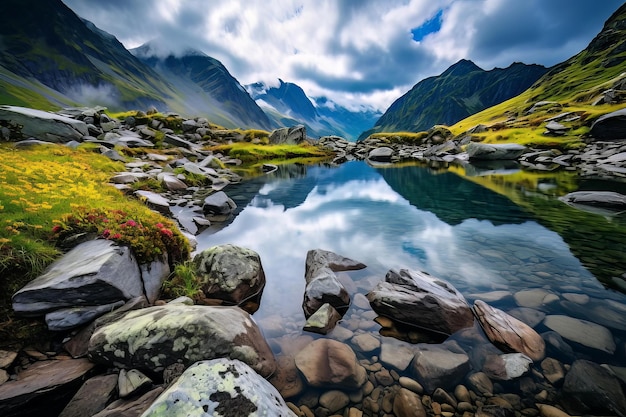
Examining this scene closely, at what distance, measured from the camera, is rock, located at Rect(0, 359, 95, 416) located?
4.04m

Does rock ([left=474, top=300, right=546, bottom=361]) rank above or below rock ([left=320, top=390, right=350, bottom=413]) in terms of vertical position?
above

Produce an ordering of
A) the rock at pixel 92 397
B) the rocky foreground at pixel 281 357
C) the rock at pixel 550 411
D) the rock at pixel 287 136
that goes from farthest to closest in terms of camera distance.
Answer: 1. the rock at pixel 287 136
2. the rock at pixel 550 411
3. the rocky foreground at pixel 281 357
4. the rock at pixel 92 397

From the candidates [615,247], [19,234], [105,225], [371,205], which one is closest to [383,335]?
[105,225]

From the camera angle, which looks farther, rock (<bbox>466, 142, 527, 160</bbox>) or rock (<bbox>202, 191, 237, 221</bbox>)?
rock (<bbox>466, 142, 527, 160</bbox>)

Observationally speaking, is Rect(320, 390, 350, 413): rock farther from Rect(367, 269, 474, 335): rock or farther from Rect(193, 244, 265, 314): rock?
Rect(193, 244, 265, 314): rock

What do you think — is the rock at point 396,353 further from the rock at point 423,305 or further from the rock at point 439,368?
the rock at point 423,305

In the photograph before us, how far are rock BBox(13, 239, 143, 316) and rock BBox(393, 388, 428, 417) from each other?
642 centimetres

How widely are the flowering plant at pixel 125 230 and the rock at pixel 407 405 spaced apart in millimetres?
7105

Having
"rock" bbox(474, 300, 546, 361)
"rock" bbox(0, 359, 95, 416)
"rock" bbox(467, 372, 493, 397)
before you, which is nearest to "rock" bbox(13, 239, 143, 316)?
"rock" bbox(0, 359, 95, 416)

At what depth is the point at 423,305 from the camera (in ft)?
24.1

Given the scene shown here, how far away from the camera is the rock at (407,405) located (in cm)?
503

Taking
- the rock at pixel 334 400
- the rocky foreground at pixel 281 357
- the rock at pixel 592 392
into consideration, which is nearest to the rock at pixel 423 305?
the rocky foreground at pixel 281 357

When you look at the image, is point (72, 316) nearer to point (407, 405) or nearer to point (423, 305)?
point (407, 405)

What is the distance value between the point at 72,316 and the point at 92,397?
77.0 inches
